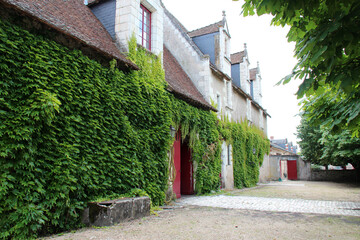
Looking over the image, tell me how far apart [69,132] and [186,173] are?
279 inches

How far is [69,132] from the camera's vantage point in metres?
5.61

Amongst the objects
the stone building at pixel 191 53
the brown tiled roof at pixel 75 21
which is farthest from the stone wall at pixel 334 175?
the brown tiled roof at pixel 75 21

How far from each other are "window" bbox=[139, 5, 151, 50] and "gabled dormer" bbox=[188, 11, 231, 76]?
611cm

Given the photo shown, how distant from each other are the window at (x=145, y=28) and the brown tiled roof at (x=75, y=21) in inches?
46.2

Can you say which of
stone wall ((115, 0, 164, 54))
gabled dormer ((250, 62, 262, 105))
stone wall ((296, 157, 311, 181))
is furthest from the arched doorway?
stone wall ((296, 157, 311, 181))

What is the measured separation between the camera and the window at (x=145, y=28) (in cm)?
925

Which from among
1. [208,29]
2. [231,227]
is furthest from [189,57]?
[231,227]

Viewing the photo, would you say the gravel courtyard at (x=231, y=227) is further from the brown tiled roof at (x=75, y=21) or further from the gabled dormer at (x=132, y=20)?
the gabled dormer at (x=132, y=20)

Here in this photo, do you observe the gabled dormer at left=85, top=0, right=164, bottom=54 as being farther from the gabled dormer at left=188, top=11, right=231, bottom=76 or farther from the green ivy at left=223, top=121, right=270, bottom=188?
the green ivy at left=223, top=121, right=270, bottom=188

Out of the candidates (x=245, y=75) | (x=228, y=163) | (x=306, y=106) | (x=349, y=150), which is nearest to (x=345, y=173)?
(x=349, y=150)

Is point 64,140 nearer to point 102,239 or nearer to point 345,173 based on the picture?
point 102,239

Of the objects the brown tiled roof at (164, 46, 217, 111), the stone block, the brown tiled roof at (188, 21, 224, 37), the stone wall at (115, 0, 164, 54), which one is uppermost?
the brown tiled roof at (188, 21, 224, 37)

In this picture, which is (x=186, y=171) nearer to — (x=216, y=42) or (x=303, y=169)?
(x=216, y=42)

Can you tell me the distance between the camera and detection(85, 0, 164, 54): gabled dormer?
8469mm
